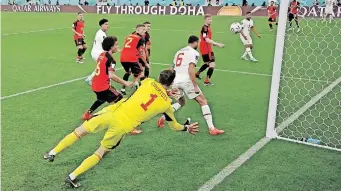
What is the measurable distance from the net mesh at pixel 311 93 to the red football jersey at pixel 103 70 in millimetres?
3054

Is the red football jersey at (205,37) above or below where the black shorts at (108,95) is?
above

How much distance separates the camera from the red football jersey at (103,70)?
6676 mm

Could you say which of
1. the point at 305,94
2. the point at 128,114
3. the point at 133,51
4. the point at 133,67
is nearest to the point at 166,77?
the point at 128,114

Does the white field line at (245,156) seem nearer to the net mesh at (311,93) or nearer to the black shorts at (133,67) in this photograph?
the net mesh at (311,93)

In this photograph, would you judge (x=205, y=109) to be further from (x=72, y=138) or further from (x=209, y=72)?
(x=209, y=72)

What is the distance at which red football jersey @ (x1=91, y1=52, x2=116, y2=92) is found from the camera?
21.9ft

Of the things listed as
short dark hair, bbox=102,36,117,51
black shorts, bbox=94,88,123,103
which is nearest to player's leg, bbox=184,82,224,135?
black shorts, bbox=94,88,123,103

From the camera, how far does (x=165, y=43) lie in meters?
18.7

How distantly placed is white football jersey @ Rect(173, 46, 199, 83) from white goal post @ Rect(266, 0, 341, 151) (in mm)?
1358

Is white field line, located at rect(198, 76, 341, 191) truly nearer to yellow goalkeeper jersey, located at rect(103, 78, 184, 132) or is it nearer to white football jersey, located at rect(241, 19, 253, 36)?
yellow goalkeeper jersey, located at rect(103, 78, 184, 132)

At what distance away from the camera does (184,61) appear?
6.76 m

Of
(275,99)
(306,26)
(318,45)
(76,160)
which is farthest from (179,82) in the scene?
(306,26)

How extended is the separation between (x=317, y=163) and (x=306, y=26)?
19.8 m

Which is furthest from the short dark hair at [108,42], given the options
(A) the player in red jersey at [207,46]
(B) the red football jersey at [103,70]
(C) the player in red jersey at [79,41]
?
(C) the player in red jersey at [79,41]
